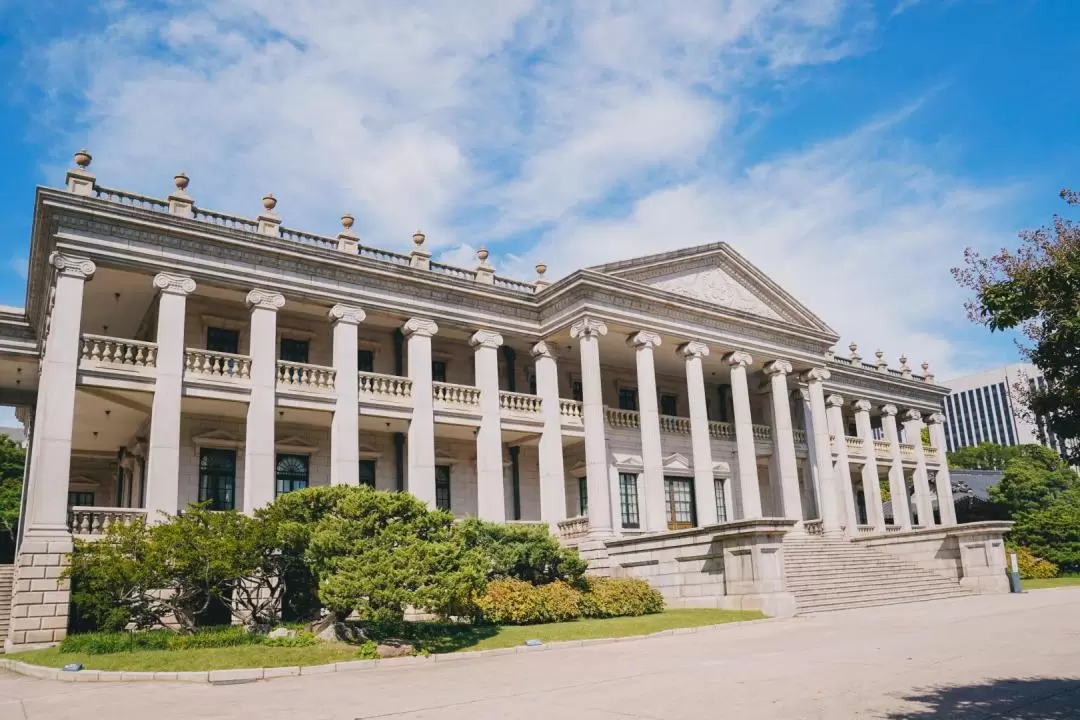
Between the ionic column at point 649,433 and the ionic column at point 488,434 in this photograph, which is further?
the ionic column at point 649,433

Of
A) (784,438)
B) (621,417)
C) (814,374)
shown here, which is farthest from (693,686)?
(814,374)

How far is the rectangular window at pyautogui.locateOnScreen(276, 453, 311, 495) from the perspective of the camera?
26.3 meters

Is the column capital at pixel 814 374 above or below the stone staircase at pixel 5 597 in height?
above

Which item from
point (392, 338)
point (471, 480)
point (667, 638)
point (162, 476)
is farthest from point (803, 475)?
point (162, 476)

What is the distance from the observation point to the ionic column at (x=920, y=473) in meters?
43.0

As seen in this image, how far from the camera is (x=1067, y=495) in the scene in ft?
157

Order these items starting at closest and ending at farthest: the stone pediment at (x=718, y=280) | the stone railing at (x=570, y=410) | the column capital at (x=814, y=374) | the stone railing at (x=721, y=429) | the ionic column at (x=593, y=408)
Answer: the ionic column at (x=593, y=408) < the stone railing at (x=570, y=410) < the stone pediment at (x=718, y=280) < the column capital at (x=814, y=374) < the stone railing at (x=721, y=429)

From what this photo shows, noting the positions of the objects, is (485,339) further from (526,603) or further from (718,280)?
(526,603)

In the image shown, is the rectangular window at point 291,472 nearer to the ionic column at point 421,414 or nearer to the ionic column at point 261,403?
the ionic column at point 261,403

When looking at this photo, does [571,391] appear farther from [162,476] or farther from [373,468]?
[162,476]

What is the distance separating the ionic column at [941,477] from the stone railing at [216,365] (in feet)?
119

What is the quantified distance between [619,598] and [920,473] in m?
29.4

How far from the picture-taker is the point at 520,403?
29.1 metres

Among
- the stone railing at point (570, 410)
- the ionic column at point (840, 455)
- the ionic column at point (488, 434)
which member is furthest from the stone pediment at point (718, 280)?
the ionic column at point (840, 455)
